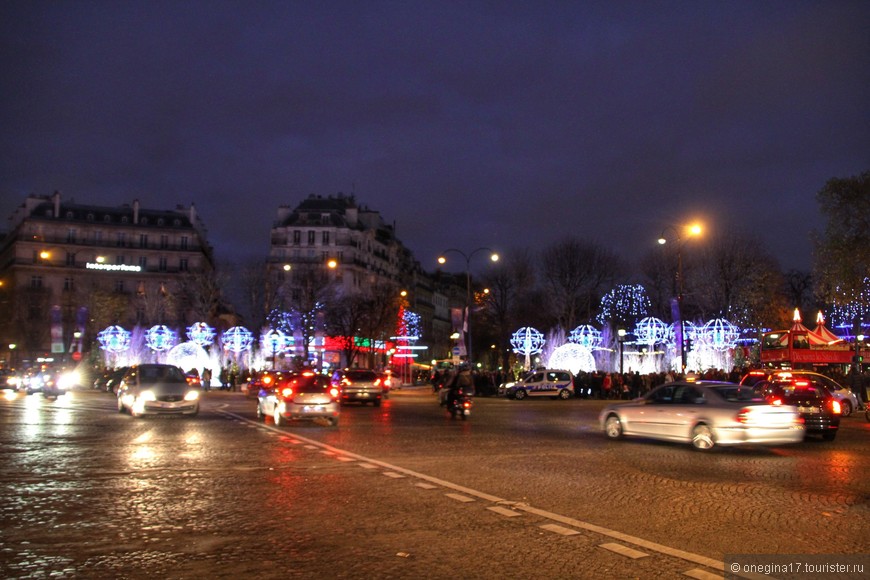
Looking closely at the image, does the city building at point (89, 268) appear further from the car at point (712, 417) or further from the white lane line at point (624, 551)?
the white lane line at point (624, 551)

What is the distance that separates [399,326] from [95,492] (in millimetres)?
61635

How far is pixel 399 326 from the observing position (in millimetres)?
72375

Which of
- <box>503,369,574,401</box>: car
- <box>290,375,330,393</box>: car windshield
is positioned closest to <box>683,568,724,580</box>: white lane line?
<box>290,375,330,393</box>: car windshield

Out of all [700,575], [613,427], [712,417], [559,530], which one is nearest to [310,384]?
[613,427]

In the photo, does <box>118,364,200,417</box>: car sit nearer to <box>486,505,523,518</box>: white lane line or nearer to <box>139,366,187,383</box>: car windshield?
<box>139,366,187,383</box>: car windshield

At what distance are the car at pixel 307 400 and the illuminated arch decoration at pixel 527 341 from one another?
34276 millimetres

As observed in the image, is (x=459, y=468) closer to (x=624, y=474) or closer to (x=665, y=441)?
(x=624, y=474)

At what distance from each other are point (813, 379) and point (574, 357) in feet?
98.5

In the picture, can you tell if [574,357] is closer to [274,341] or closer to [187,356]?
[274,341]

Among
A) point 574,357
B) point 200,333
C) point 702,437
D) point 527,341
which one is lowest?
point 702,437

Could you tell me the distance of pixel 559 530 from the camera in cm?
843

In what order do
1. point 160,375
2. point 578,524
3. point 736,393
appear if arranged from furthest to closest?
point 160,375
point 736,393
point 578,524

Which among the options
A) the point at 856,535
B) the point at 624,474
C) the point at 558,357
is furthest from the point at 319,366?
the point at 856,535

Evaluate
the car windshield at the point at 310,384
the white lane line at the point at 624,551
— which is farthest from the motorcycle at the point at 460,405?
the white lane line at the point at 624,551
